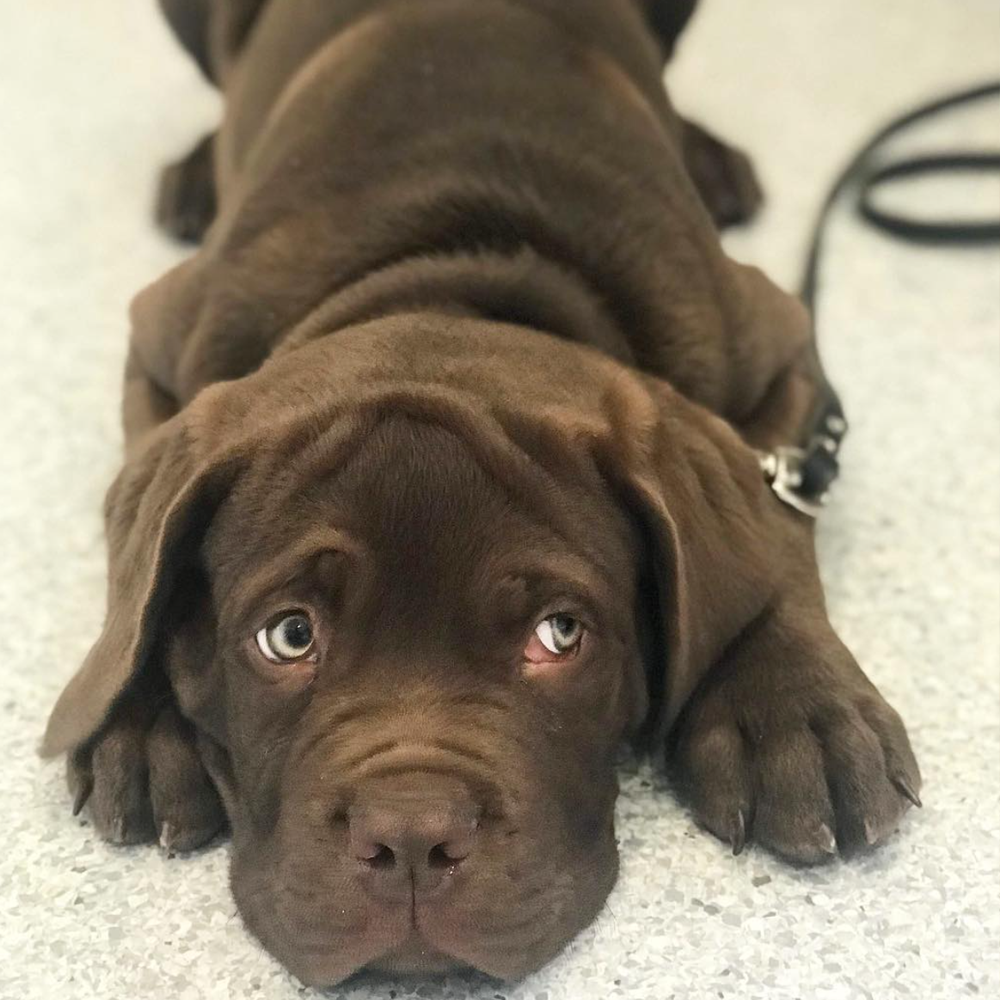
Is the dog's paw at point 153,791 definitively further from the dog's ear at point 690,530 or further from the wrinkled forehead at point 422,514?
the dog's ear at point 690,530

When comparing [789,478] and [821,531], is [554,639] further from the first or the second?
[821,531]

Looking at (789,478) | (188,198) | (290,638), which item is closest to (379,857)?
(290,638)

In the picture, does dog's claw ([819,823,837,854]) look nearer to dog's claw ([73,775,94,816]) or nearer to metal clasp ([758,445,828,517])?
metal clasp ([758,445,828,517])

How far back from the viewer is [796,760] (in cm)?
162

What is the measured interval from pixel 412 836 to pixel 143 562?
0.48 m

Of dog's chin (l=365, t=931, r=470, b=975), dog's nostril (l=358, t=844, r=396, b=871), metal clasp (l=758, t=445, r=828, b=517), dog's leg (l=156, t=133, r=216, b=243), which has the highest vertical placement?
dog's nostril (l=358, t=844, r=396, b=871)

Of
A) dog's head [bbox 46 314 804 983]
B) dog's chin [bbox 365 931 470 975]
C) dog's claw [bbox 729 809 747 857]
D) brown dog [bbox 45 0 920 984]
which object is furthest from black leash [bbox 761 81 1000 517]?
dog's chin [bbox 365 931 470 975]

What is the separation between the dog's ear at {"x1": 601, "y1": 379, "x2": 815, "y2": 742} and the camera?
157 cm

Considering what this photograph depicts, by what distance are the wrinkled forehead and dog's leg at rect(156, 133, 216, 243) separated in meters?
1.68

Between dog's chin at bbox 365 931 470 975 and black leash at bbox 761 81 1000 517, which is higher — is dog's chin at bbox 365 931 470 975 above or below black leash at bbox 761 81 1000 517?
above

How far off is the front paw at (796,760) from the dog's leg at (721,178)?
1.60 meters

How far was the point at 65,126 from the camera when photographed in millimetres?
3562

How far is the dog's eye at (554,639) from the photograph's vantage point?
4.94 ft

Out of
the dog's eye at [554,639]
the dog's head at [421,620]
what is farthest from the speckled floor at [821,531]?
the dog's eye at [554,639]
